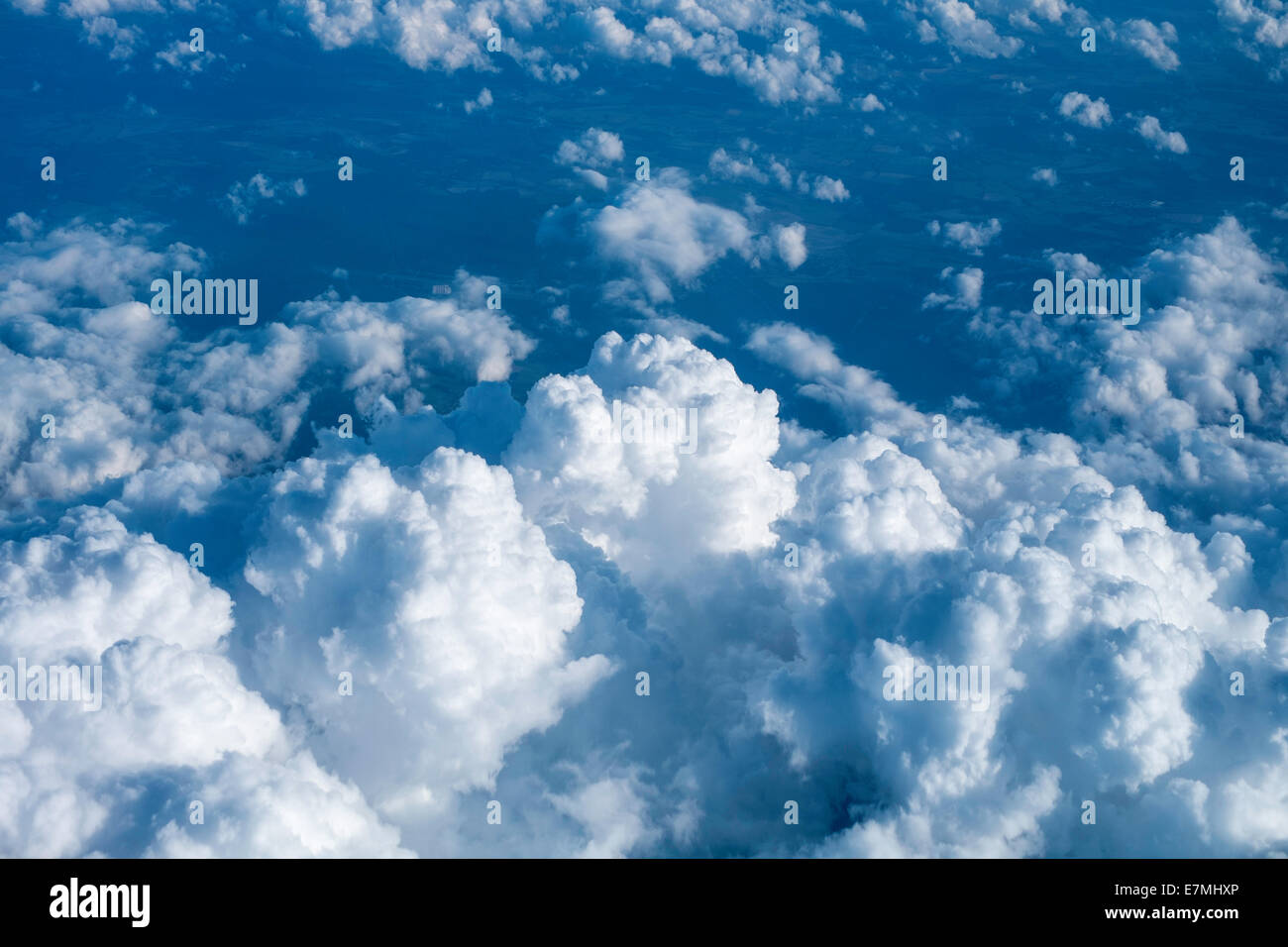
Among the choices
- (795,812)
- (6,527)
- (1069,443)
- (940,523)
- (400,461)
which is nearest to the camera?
(795,812)

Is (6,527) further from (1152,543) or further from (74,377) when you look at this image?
(1152,543)

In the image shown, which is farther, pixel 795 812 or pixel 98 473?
pixel 98 473

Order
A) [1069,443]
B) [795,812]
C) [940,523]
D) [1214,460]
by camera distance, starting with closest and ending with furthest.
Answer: [795,812] < [940,523] < [1214,460] < [1069,443]

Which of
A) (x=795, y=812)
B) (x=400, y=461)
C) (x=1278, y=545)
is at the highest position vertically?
(x=400, y=461)

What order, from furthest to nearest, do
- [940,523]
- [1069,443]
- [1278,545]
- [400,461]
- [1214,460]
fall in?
[1069,443], [1214,460], [1278,545], [400,461], [940,523]

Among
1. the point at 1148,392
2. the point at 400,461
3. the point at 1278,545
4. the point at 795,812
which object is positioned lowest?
the point at 795,812

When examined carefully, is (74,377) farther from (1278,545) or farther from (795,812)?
(1278,545)

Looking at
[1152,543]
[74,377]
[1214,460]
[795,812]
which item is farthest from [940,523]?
[74,377]

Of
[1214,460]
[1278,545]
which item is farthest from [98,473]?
[1214,460]

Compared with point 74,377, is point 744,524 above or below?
below
